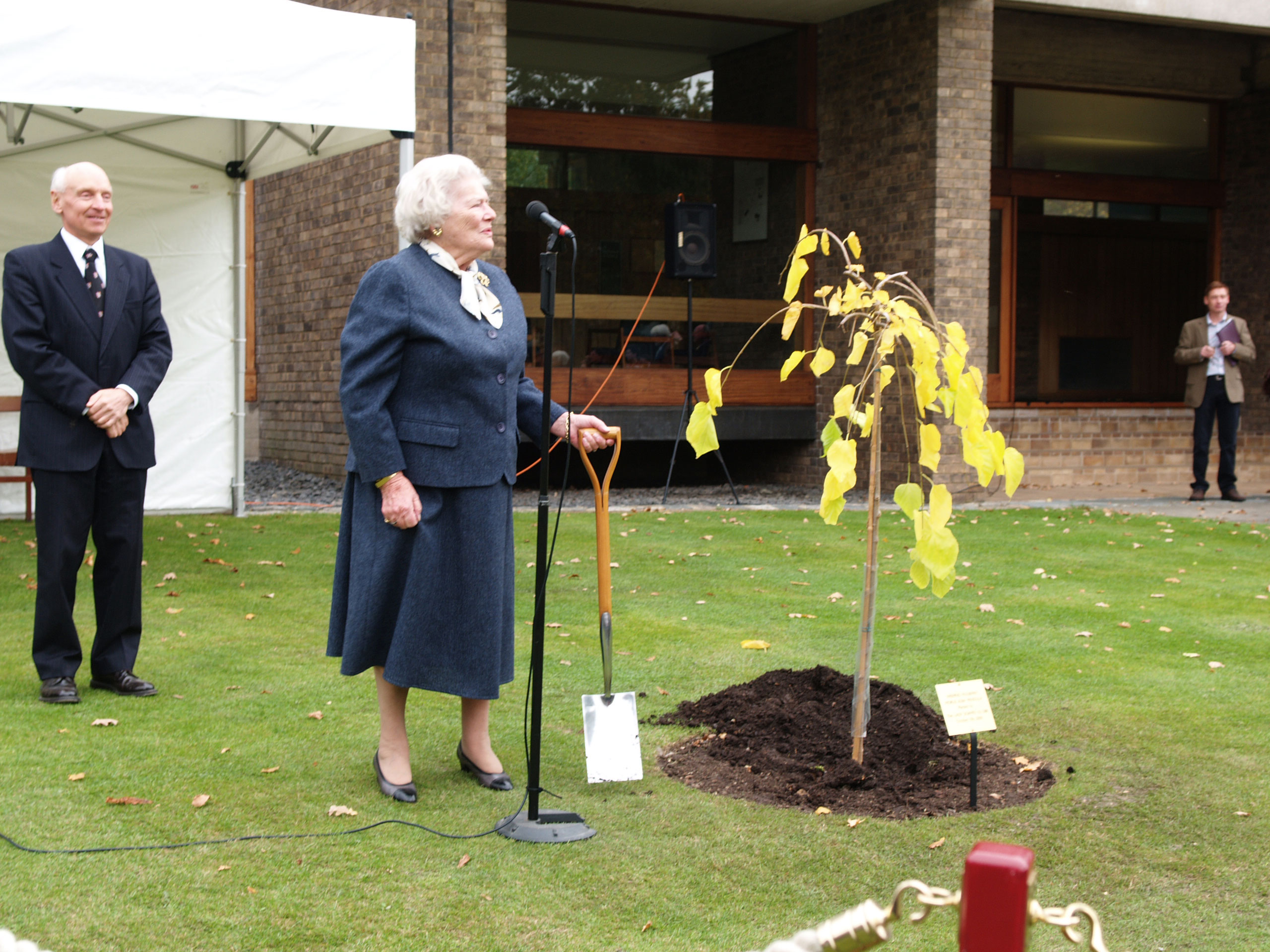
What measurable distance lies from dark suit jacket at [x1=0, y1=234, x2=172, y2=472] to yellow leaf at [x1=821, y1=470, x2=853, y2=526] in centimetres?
260

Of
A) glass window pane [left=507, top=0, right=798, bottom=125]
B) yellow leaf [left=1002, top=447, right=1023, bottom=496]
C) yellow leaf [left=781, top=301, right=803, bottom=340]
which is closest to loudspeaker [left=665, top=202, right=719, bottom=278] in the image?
glass window pane [left=507, top=0, right=798, bottom=125]

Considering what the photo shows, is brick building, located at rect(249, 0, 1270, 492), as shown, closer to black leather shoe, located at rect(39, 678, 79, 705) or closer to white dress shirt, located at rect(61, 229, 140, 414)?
white dress shirt, located at rect(61, 229, 140, 414)

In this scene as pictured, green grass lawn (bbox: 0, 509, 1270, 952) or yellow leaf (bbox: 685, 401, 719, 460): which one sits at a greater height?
yellow leaf (bbox: 685, 401, 719, 460)

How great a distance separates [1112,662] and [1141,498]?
8288mm

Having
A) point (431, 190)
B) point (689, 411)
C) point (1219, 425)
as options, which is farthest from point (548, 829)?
point (1219, 425)

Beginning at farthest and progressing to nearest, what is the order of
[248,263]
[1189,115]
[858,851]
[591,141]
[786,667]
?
[1189,115] < [248,263] < [591,141] < [786,667] < [858,851]

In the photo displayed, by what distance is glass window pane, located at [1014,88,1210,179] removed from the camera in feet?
52.9

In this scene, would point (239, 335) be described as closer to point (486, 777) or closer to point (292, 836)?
point (486, 777)

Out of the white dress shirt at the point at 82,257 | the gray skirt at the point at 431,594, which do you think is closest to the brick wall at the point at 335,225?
the white dress shirt at the point at 82,257

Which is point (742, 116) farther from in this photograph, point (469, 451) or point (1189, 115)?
point (469, 451)

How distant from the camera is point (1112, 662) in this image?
5.89m

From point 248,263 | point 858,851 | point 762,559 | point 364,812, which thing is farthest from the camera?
point 248,263

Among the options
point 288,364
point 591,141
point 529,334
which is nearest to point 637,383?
point 529,334

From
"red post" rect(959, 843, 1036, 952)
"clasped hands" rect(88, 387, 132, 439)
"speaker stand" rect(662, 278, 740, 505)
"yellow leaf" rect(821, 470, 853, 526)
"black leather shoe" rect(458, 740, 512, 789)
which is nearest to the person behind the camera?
"red post" rect(959, 843, 1036, 952)
